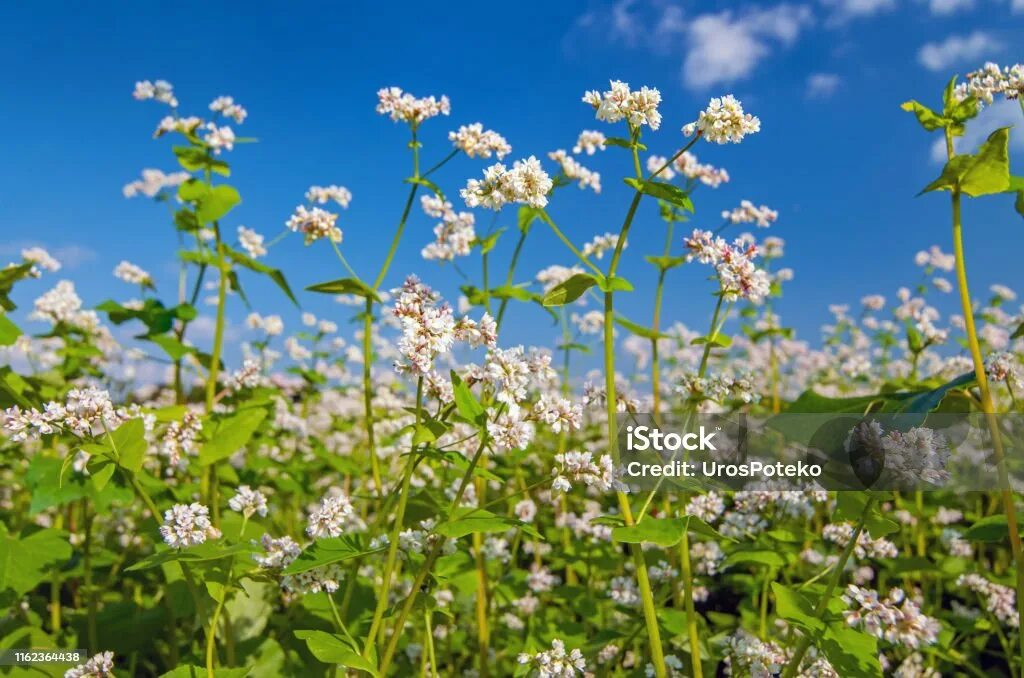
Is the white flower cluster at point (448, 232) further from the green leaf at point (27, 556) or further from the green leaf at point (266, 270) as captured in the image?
the green leaf at point (27, 556)

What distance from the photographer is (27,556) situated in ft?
10.3

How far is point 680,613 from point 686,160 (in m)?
2.45

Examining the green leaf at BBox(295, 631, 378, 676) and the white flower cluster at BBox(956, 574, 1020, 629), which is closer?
the green leaf at BBox(295, 631, 378, 676)

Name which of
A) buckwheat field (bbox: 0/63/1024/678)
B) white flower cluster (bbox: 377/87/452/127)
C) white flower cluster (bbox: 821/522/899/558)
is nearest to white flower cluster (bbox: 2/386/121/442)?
buckwheat field (bbox: 0/63/1024/678)

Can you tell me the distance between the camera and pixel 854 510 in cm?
218

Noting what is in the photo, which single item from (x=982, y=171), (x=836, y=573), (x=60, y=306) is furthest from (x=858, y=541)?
(x=60, y=306)

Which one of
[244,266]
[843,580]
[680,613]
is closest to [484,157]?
[244,266]

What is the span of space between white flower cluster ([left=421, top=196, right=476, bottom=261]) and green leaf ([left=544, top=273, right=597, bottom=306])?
1474mm

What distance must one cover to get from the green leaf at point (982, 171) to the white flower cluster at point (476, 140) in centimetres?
184

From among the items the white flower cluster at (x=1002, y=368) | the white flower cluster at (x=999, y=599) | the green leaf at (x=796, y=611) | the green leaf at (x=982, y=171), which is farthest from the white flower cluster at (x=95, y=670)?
the white flower cluster at (x=999, y=599)

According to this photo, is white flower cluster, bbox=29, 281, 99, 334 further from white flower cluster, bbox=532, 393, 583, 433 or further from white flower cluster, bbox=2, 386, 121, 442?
white flower cluster, bbox=532, 393, 583, 433

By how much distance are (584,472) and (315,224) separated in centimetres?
196

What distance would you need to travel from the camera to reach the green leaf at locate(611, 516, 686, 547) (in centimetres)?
195

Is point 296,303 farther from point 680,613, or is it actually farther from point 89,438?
point 680,613
